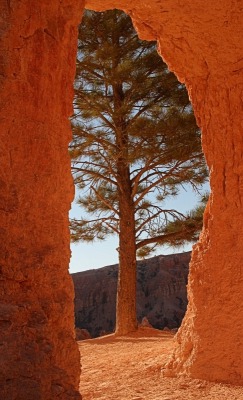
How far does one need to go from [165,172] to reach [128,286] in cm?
245

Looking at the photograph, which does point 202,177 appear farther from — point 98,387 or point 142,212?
point 98,387

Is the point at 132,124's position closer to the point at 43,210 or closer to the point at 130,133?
the point at 130,133

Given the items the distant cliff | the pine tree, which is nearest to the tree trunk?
the pine tree

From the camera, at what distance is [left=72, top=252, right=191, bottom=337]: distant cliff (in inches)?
866

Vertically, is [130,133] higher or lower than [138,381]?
higher

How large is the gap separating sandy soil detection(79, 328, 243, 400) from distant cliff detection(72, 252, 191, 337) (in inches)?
573

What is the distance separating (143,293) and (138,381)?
1767 centimetres

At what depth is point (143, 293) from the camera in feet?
74.8

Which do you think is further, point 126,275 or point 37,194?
point 126,275

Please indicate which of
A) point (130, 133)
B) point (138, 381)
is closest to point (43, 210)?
point (138, 381)

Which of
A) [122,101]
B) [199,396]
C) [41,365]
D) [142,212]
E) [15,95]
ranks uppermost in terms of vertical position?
[122,101]

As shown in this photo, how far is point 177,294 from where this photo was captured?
73.7ft

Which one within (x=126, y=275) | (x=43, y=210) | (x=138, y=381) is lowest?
(x=138, y=381)

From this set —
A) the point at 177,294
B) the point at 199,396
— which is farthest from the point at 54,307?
the point at 177,294
